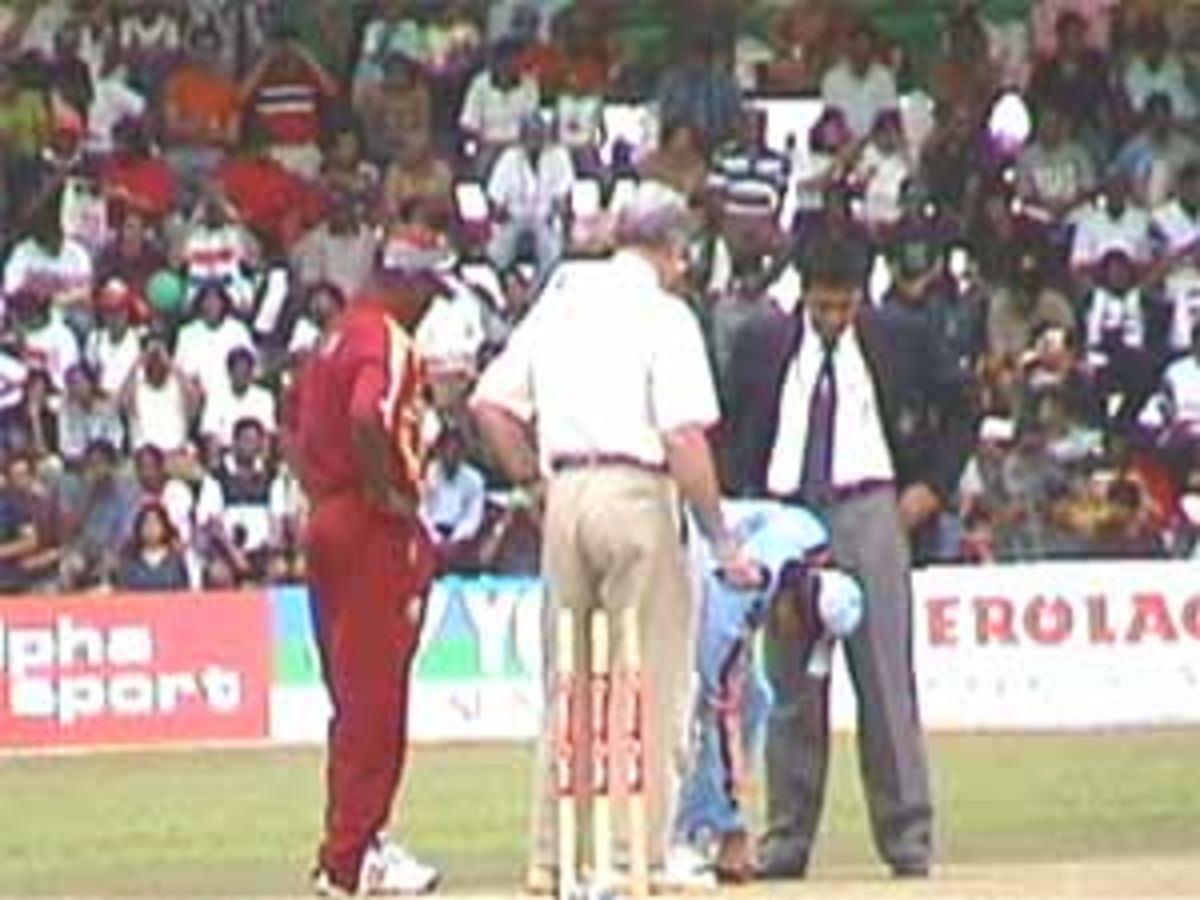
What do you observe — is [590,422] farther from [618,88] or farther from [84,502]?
[618,88]

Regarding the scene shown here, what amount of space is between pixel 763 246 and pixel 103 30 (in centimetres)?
1632

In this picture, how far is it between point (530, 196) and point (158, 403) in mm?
3153

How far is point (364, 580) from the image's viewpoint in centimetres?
1655

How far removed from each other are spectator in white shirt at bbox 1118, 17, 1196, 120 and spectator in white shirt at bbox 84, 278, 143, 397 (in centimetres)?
698

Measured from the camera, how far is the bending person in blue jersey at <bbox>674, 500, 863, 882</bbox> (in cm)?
1698

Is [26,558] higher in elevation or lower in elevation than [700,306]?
lower

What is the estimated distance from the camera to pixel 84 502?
99.1 ft

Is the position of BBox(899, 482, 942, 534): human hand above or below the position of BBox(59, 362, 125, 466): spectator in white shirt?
above

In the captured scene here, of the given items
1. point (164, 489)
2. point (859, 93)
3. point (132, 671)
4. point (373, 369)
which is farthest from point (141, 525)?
point (373, 369)

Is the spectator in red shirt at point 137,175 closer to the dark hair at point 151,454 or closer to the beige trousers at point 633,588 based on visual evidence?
the dark hair at point 151,454

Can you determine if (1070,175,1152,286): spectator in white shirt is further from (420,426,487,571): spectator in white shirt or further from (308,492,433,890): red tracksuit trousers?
(308,492,433,890): red tracksuit trousers

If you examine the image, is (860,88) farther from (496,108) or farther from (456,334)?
(456,334)

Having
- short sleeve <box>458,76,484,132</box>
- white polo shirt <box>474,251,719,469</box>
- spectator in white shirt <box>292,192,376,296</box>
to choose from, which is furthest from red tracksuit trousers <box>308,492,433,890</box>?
short sleeve <box>458,76,484,132</box>

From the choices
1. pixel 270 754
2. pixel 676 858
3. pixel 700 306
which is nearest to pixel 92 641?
pixel 270 754
